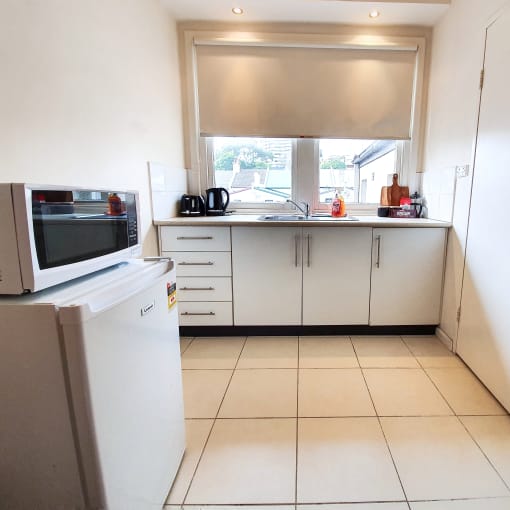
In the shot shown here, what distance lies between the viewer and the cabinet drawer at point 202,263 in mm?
2217

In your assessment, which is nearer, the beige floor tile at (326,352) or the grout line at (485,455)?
the grout line at (485,455)

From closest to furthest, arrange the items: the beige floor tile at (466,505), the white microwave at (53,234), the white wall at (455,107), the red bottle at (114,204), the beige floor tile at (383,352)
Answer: the white microwave at (53,234), the red bottle at (114,204), the beige floor tile at (466,505), the white wall at (455,107), the beige floor tile at (383,352)

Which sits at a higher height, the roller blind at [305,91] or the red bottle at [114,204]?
the roller blind at [305,91]

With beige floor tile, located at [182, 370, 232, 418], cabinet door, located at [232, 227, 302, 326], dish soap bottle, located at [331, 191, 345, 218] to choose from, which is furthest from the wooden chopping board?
beige floor tile, located at [182, 370, 232, 418]

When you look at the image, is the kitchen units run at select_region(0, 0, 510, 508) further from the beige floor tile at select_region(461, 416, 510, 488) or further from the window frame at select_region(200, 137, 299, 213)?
the beige floor tile at select_region(461, 416, 510, 488)

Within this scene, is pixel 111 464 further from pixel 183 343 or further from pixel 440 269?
pixel 440 269

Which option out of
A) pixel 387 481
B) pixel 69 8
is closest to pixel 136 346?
pixel 387 481

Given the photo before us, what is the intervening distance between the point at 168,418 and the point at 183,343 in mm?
1235

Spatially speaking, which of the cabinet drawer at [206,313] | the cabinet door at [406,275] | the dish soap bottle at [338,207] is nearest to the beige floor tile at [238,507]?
the cabinet drawer at [206,313]

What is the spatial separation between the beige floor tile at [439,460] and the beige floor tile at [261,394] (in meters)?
0.49

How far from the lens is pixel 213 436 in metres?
1.41

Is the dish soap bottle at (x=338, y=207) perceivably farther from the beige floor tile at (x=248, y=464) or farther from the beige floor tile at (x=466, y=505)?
the beige floor tile at (x=466, y=505)

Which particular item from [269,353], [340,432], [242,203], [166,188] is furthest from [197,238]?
[340,432]

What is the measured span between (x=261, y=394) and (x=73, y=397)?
47.8 inches
